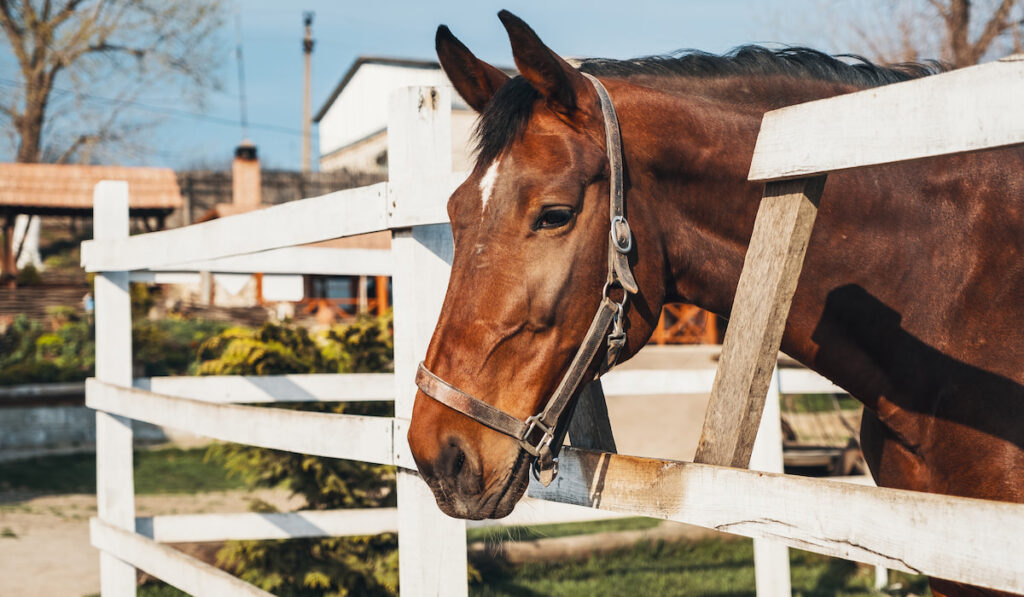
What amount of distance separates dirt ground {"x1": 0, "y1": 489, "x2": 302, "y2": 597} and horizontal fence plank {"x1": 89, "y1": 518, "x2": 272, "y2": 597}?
1763 millimetres

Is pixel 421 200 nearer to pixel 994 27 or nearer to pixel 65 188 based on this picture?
pixel 994 27

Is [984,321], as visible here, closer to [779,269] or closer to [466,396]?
[779,269]

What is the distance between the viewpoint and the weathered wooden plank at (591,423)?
72.9 inches

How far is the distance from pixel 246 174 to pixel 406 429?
2271 cm

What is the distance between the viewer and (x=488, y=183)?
5.29 ft

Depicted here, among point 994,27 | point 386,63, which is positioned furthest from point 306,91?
point 994,27

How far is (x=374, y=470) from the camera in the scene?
16.8 feet

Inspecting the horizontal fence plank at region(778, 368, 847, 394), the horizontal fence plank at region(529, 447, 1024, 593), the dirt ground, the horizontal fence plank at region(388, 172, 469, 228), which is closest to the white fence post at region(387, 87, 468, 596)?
the horizontal fence plank at region(388, 172, 469, 228)

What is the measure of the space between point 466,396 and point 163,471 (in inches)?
339

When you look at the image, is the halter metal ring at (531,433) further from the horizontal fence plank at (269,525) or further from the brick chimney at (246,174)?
the brick chimney at (246,174)

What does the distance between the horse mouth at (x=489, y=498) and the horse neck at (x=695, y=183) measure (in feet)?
1.67

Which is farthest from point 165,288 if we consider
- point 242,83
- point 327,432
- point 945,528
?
point 945,528

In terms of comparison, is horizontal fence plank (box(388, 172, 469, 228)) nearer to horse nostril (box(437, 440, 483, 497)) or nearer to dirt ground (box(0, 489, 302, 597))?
horse nostril (box(437, 440, 483, 497))

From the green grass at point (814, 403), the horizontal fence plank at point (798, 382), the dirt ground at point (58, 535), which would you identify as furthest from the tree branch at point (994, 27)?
the dirt ground at point (58, 535)
